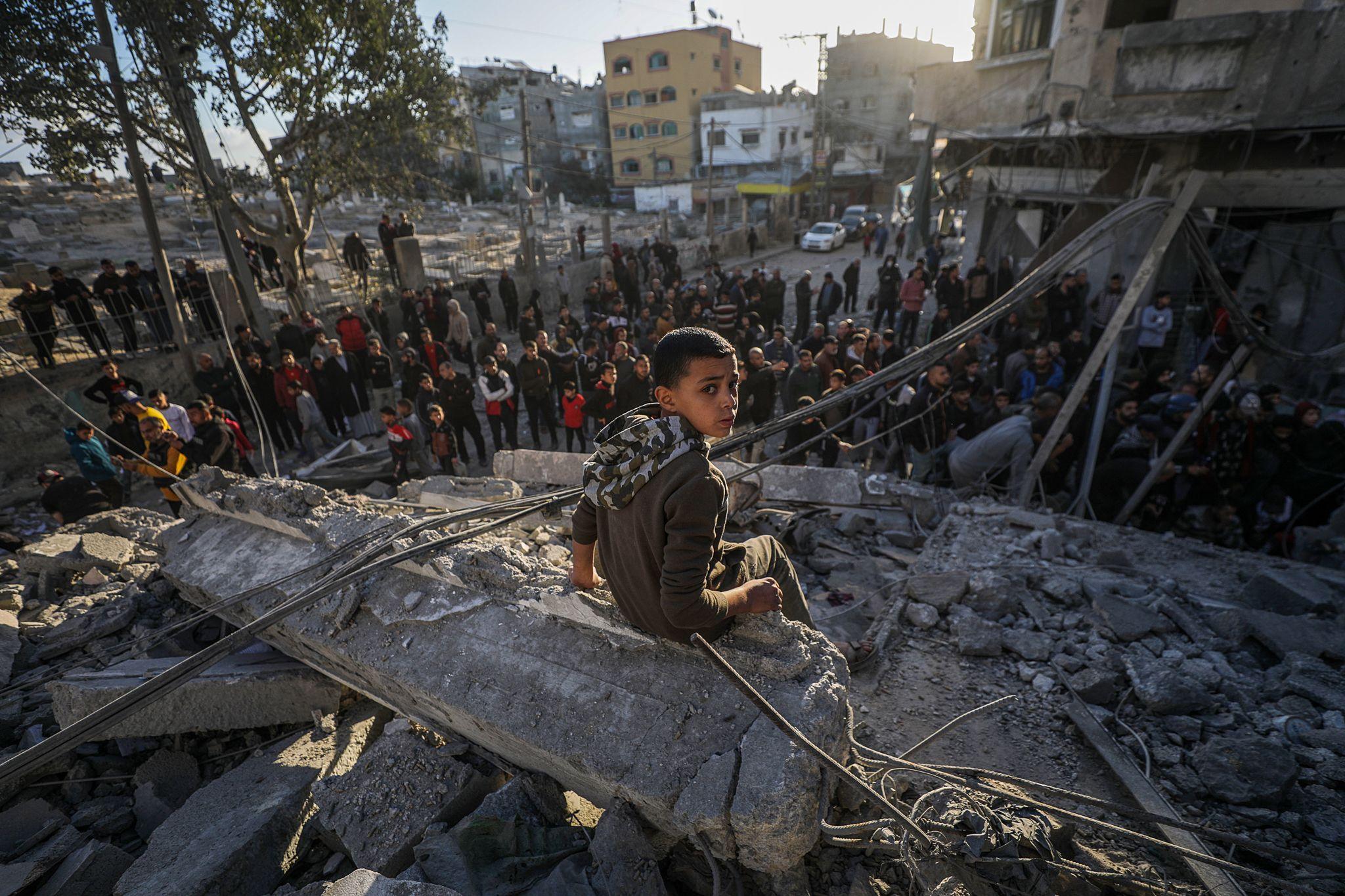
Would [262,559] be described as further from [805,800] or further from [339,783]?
[805,800]

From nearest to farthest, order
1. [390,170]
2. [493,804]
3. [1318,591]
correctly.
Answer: [493,804] → [1318,591] → [390,170]

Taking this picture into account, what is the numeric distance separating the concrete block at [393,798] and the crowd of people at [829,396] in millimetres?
2510

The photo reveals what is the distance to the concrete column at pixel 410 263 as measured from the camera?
13898mm

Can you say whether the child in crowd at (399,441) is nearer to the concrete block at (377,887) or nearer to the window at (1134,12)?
the concrete block at (377,887)

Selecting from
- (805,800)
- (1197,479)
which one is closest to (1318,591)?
(1197,479)

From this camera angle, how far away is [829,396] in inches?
170

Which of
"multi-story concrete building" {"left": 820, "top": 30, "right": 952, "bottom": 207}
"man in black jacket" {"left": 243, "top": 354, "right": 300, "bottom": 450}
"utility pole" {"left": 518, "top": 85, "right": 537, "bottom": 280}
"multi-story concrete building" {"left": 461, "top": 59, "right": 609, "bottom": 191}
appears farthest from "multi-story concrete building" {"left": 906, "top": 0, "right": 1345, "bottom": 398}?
"multi-story concrete building" {"left": 461, "top": 59, "right": 609, "bottom": 191}

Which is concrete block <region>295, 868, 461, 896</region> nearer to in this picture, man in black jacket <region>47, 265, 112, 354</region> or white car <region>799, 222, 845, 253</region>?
man in black jacket <region>47, 265, 112, 354</region>

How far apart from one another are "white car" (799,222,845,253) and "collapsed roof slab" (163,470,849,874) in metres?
23.7

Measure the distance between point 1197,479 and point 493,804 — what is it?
21.4 feet

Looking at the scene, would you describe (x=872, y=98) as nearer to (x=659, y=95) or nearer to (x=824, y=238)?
(x=659, y=95)

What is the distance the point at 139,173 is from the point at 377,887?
10.7 metres

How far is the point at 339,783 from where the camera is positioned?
2.65 meters

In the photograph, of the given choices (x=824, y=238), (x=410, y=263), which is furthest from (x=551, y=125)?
(x=410, y=263)
